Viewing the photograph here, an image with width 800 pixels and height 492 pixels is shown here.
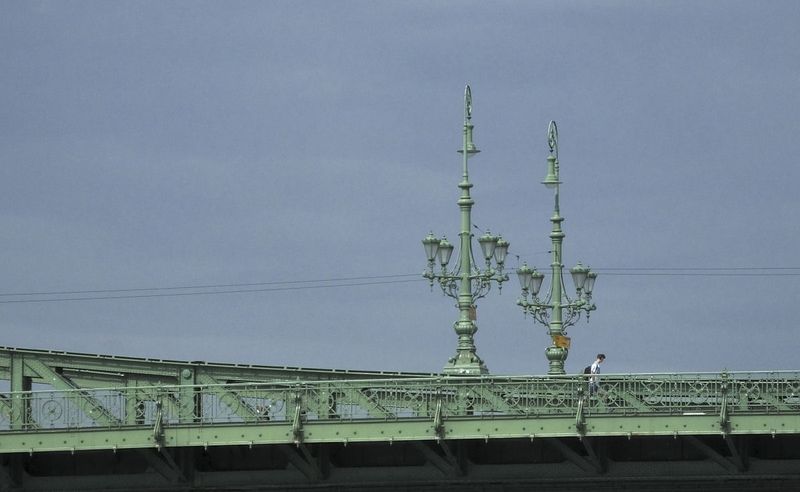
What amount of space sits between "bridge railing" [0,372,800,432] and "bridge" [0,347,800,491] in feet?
0.15

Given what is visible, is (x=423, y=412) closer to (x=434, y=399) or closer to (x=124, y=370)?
(x=434, y=399)

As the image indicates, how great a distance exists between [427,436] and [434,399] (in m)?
1.65

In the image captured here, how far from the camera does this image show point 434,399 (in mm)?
52469

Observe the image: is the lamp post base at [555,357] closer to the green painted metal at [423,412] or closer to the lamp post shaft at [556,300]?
the lamp post shaft at [556,300]

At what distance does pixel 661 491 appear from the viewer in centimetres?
5175

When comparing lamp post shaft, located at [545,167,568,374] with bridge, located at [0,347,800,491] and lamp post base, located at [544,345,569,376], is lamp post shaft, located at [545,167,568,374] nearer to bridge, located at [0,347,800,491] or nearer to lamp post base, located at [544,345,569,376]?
lamp post base, located at [544,345,569,376]

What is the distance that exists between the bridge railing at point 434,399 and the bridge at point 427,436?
5 centimetres

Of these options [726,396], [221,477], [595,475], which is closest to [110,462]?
[221,477]

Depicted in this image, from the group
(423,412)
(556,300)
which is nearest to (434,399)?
(423,412)

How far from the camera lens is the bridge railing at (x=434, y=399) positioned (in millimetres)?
50406

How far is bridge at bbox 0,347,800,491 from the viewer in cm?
5038

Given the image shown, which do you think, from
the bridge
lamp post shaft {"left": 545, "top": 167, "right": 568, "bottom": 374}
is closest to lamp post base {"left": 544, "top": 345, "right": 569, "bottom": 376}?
lamp post shaft {"left": 545, "top": 167, "right": 568, "bottom": 374}

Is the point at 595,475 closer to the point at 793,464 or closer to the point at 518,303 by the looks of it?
the point at 793,464

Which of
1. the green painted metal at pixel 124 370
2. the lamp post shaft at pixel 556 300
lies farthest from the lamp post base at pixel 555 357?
the green painted metal at pixel 124 370
